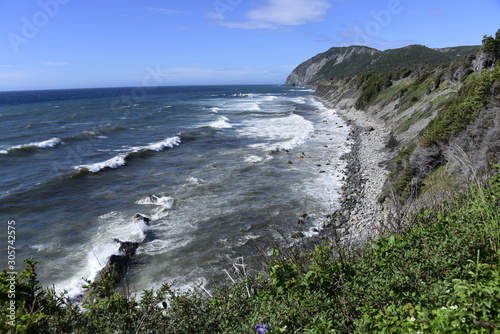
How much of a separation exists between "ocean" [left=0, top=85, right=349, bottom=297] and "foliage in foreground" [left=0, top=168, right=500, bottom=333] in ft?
3.20

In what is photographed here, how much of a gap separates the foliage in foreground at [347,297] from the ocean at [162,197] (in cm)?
98

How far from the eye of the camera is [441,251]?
13.8ft

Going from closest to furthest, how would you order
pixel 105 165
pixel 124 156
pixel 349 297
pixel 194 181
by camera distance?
pixel 349 297, pixel 194 181, pixel 105 165, pixel 124 156

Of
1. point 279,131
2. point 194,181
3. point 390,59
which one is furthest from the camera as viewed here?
point 390,59

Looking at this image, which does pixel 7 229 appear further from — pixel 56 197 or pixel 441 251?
pixel 441 251

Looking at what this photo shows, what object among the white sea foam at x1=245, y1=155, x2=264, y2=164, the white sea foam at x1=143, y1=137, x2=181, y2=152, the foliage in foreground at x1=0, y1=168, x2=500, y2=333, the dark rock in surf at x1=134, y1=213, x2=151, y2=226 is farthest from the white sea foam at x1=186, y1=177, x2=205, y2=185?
the foliage in foreground at x1=0, y1=168, x2=500, y2=333

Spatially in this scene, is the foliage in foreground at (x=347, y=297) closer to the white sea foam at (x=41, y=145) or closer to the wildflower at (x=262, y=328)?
the wildflower at (x=262, y=328)

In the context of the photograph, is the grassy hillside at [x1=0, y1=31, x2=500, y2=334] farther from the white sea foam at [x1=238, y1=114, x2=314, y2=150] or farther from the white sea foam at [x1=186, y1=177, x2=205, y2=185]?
the white sea foam at [x1=238, y1=114, x2=314, y2=150]

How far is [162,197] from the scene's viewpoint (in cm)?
1955

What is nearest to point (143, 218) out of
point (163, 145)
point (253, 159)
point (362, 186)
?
point (362, 186)

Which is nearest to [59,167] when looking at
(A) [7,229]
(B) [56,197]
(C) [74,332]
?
(B) [56,197]

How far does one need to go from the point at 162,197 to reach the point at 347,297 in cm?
1671

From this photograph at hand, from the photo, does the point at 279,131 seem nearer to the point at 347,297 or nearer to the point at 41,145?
the point at 41,145

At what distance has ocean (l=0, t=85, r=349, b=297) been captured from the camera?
12914mm
